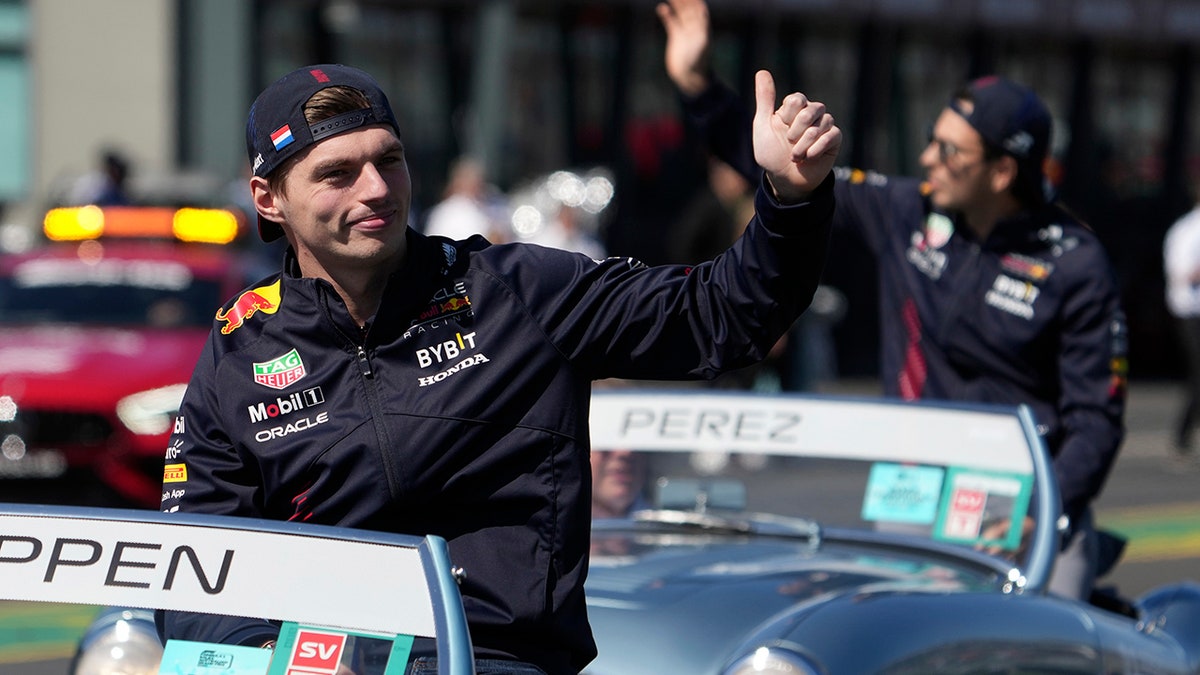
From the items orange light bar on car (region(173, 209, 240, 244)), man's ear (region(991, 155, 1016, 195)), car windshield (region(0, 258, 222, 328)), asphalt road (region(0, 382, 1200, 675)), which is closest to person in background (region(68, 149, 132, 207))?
orange light bar on car (region(173, 209, 240, 244))

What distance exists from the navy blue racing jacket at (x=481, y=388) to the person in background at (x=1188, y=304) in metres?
12.7

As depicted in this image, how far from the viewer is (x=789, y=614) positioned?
155 inches

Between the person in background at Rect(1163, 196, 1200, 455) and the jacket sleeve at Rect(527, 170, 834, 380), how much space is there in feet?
41.4

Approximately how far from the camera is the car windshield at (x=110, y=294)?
35.7 ft

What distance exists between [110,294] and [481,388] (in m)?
8.59

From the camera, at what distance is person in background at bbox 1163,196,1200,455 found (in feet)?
49.0

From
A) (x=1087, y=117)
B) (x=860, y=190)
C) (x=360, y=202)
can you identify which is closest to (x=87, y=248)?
(x=860, y=190)

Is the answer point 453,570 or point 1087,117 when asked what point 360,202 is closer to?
point 453,570

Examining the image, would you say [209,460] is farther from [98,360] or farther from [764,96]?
[98,360]

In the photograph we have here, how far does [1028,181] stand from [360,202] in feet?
8.96

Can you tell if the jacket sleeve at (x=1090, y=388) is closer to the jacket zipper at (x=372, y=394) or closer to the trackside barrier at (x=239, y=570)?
the jacket zipper at (x=372, y=394)

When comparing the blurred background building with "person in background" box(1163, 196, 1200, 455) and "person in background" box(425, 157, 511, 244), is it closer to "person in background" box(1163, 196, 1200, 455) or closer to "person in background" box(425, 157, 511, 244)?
"person in background" box(1163, 196, 1200, 455)

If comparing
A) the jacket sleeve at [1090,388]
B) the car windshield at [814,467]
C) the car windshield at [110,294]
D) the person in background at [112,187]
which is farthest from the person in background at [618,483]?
the person in background at [112,187]

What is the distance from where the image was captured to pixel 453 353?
294 cm
